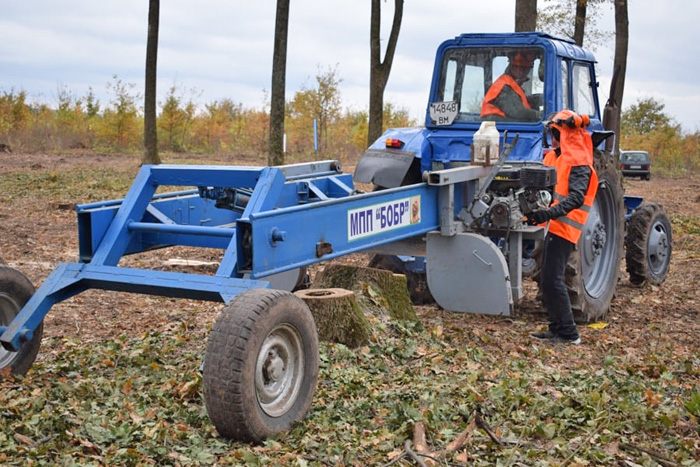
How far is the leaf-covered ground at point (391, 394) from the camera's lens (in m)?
4.43

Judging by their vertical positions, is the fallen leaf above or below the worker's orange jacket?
below

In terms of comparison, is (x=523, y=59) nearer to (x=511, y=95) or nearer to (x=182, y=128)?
(x=511, y=95)

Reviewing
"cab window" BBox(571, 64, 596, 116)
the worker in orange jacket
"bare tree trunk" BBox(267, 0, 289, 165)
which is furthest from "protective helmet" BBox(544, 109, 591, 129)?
"bare tree trunk" BBox(267, 0, 289, 165)

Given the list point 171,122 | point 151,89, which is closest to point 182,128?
point 171,122

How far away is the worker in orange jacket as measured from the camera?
7.17m

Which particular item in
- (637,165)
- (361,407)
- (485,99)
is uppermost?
(485,99)

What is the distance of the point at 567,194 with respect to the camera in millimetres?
7238

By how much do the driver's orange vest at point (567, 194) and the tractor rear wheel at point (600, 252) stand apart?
315mm

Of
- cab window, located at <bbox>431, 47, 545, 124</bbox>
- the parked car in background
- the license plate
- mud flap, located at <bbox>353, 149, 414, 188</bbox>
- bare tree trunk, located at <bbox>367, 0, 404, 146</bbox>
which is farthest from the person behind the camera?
the parked car in background

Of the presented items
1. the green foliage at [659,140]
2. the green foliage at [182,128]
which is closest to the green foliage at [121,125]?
the green foliage at [182,128]

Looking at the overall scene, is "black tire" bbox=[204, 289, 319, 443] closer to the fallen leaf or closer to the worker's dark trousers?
the fallen leaf

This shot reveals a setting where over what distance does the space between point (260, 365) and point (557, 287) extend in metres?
3.71

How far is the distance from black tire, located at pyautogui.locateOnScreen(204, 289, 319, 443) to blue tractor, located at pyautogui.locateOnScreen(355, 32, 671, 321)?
2980mm

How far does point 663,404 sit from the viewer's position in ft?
17.2
